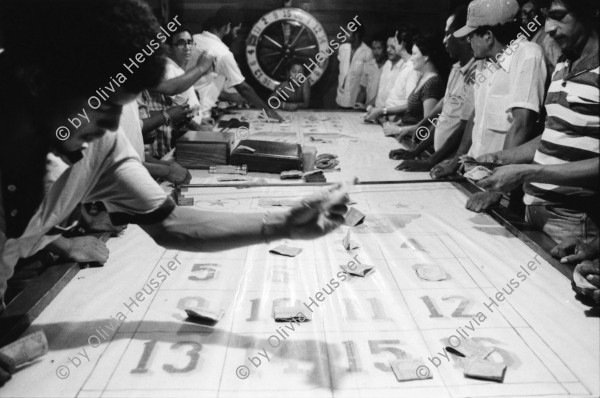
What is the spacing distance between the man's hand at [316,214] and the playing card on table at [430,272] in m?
0.52

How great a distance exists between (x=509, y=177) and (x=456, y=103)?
1.68 metres

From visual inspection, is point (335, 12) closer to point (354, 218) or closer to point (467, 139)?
point (467, 139)

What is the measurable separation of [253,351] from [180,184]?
5.42 feet

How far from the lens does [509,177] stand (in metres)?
2.03

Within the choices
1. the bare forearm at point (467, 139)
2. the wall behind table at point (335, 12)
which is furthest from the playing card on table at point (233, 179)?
the wall behind table at point (335, 12)

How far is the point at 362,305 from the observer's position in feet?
5.51

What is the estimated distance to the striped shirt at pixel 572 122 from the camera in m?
1.92

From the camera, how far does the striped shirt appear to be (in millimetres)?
1919

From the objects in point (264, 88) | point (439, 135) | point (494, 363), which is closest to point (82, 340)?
point (494, 363)

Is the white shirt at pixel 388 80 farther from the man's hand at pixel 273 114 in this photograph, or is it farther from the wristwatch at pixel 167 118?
the wristwatch at pixel 167 118

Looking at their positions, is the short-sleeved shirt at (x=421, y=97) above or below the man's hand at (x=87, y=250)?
above

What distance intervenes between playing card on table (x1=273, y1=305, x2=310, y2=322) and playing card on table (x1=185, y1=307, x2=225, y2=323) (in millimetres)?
162

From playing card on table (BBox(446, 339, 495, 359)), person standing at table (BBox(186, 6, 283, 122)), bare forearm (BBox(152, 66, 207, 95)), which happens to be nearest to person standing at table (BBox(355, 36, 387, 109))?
person standing at table (BBox(186, 6, 283, 122))

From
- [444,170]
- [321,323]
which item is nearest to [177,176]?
[444,170]
